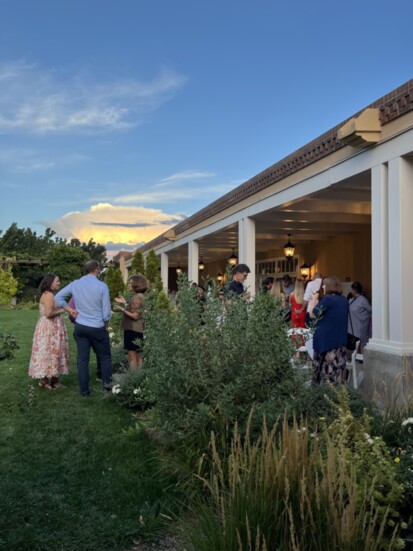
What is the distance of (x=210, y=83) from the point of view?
15.2m

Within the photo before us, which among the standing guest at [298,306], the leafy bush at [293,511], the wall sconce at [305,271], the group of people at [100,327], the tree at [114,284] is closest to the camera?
the leafy bush at [293,511]

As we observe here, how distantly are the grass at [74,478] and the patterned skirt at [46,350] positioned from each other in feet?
2.58

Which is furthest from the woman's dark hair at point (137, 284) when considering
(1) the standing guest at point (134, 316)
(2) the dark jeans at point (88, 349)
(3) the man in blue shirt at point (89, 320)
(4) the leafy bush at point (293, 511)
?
(4) the leafy bush at point (293, 511)

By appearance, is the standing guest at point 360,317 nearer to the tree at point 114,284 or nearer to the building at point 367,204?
the building at point 367,204

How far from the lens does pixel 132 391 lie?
6.17 metres

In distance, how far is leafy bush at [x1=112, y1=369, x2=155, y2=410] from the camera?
235 inches

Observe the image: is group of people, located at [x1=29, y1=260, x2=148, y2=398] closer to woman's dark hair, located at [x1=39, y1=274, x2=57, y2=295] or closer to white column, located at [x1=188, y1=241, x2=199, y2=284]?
woman's dark hair, located at [x1=39, y1=274, x2=57, y2=295]

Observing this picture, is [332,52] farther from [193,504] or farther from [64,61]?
[193,504]

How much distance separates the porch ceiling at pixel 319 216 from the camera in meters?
8.34

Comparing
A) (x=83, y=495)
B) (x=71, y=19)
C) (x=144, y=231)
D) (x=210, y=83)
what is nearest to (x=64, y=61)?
(x=71, y=19)

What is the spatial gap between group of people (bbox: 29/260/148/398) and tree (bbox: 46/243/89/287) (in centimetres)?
2636

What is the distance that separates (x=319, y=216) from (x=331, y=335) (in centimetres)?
583

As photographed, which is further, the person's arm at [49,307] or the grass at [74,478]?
the person's arm at [49,307]

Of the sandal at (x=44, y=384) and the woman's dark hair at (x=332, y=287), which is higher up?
the woman's dark hair at (x=332, y=287)
